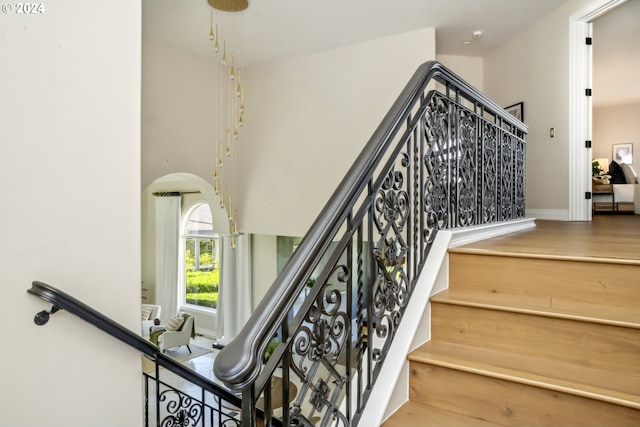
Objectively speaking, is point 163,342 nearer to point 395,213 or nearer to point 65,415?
point 65,415

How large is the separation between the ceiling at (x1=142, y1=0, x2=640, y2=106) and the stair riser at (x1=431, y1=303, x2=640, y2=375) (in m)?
3.90

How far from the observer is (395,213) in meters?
1.58

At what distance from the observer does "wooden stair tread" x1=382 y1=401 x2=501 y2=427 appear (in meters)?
1.30

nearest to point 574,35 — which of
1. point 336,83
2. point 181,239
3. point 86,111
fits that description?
point 336,83

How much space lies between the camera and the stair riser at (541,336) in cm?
130

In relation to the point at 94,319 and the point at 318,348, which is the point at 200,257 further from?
A: the point at 318,348

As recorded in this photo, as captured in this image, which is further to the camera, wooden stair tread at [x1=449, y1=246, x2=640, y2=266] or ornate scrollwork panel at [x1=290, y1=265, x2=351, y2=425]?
wooden stair tread at [x1=449, y1=246, x2=640, y2=266]

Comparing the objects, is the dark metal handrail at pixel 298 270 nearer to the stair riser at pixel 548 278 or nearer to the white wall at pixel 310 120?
the stair riser at pixel 548 278

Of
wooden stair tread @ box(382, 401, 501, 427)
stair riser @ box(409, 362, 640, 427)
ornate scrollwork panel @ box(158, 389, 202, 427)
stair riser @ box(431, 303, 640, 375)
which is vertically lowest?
ornate scrollwork panel @ box(158, 389, 202, 427)

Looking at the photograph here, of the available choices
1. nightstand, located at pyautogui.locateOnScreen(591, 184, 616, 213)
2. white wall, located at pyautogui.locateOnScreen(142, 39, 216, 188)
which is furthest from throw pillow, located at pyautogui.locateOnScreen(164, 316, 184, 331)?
nightstand, located at pyautogui.locateOnScreen(591, 184, 616, 213)

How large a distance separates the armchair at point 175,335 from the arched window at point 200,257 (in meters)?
1.60

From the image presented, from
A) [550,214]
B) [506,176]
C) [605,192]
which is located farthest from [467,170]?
[605,192]

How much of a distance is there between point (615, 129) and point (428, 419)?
406 inches

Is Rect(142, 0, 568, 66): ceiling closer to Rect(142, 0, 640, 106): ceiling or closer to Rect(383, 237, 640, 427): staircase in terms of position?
Rect(142, 0, 640, 106): ceiling
